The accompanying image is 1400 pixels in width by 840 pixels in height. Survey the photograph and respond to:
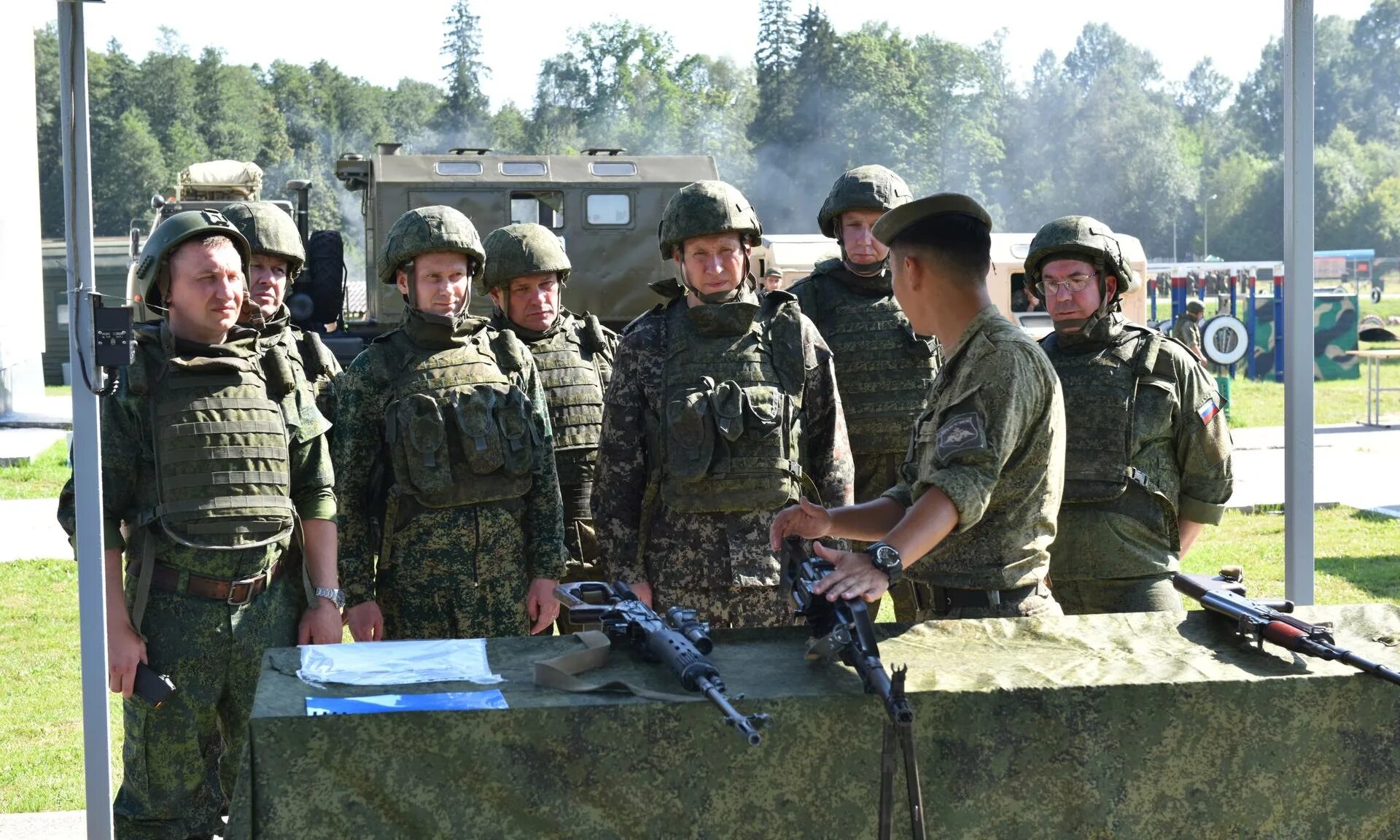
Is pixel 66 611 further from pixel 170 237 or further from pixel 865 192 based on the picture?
pixel 865 192

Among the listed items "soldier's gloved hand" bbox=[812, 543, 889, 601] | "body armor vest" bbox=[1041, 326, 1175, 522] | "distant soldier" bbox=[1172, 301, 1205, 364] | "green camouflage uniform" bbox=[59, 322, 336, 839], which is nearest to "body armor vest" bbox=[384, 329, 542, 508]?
"green camouflage uniform" bbox=[59, 322, 336, 839]

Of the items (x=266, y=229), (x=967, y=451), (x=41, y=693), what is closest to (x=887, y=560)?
(x=967, y=451)

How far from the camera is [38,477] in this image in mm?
13180

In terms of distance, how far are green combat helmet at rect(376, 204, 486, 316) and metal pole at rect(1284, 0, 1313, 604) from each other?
241cm

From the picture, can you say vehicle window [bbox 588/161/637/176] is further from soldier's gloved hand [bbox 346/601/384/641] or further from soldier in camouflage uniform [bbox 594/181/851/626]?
soldier's gloved hand [bbox 346/601/384/641]

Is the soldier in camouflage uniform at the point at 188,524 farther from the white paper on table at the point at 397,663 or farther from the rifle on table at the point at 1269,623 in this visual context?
the rifle on table at the point at 1269,623

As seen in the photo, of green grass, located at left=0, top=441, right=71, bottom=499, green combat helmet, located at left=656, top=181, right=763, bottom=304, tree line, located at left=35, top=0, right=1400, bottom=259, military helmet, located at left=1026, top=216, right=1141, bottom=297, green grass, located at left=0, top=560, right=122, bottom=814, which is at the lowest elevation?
green grass, located at left=0, top=560, right=122, bottom=814

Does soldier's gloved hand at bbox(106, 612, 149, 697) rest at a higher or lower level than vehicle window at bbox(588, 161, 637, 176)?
lower

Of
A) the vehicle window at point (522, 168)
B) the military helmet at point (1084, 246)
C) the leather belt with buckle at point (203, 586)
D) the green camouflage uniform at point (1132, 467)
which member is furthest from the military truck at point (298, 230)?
the green camouflage uniform at point (1132, 467)

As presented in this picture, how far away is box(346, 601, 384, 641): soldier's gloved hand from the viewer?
4090 mm

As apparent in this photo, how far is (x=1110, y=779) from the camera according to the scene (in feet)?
8.63

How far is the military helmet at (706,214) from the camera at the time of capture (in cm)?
420

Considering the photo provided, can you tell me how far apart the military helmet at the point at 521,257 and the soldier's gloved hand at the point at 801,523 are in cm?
229

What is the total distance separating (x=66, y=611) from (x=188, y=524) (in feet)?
16.6
